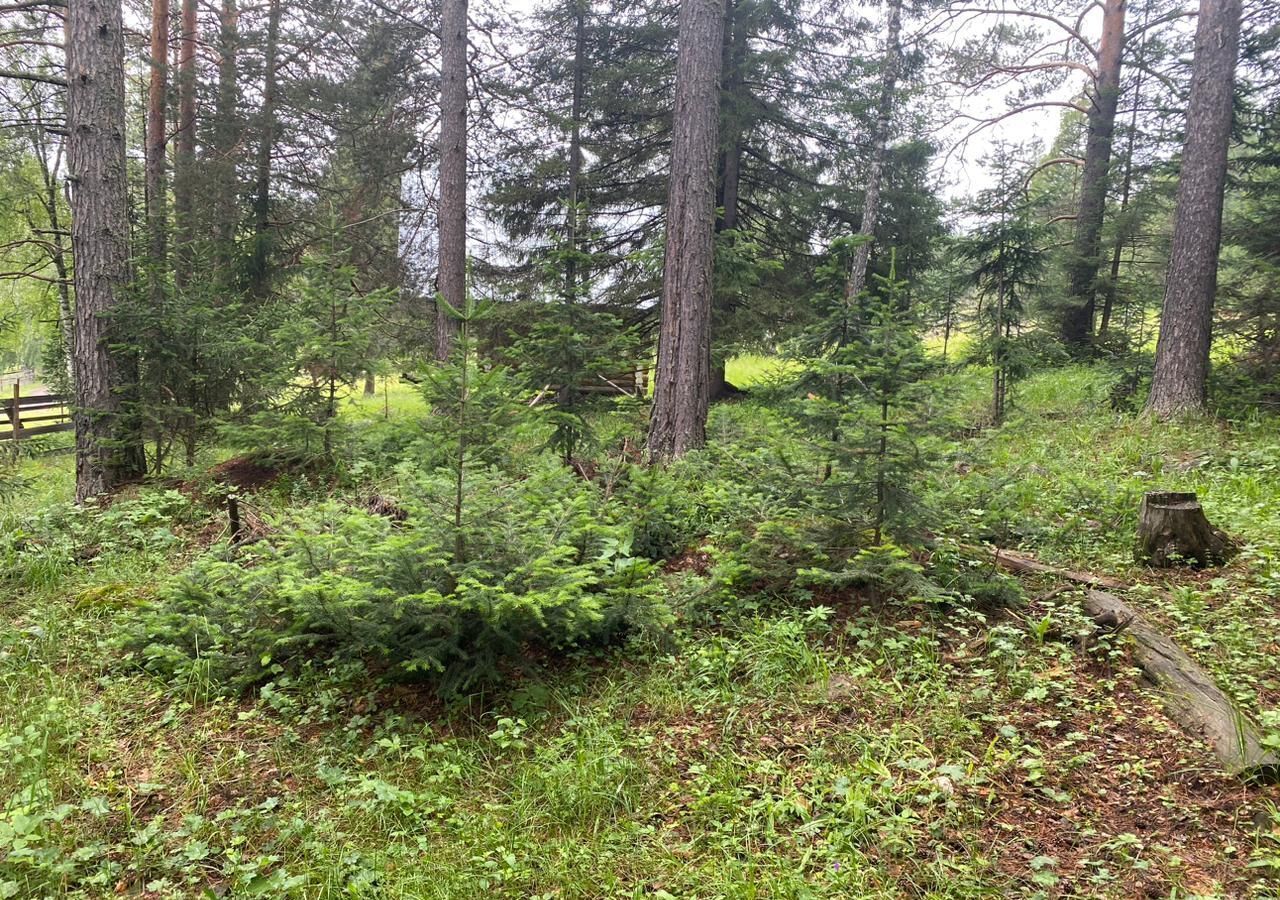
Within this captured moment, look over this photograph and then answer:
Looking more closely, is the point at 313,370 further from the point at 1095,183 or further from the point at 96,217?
the point at 1095,183

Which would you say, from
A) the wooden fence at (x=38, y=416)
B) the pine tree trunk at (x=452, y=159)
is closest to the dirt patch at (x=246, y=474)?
the pine tree trunk at (x=452, y=159)

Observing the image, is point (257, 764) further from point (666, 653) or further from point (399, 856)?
point (666, 653)

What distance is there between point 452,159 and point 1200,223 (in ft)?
32.1

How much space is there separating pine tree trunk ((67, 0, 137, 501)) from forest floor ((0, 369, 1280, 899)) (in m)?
3.12

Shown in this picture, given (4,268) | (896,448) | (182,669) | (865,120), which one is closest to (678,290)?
(896,448)

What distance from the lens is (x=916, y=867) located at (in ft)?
7.82

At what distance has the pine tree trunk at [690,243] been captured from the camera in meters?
7.38

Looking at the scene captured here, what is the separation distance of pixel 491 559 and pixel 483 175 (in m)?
11.9

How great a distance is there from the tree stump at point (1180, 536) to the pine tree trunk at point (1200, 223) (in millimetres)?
4298

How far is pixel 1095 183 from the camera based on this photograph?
44.7 ft

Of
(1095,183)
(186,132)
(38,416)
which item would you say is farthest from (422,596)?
(38,416)

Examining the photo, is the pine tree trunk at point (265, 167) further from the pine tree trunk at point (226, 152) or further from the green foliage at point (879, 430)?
the green foliage at point (879, 430)

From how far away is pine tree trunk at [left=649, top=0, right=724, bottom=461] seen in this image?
7379 mm

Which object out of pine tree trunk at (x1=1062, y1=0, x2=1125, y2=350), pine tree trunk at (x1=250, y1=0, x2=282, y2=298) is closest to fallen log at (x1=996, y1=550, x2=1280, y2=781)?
pine tree trunk at (x1=1062, y1=0, x2=1125, y2=350)
